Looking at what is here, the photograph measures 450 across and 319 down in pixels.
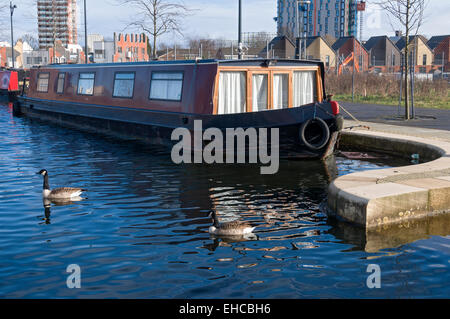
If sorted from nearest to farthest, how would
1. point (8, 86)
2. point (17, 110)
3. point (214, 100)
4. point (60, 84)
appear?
point (214, 100), point (60, 84), point (17, 110), point (8, 86)

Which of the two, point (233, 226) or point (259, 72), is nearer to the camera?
point (233, 226)

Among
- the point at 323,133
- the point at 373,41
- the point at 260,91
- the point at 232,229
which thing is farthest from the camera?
the point at 373,41

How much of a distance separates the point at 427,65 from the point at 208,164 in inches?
2689

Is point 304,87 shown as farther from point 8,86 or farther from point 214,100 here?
point 8,86

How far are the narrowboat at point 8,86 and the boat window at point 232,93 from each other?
26.5 m

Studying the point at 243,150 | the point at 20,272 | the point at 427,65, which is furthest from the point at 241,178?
the point at 427,65

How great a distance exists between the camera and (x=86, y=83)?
20594 mm

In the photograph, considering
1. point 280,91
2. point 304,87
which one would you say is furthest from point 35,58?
point 280,91

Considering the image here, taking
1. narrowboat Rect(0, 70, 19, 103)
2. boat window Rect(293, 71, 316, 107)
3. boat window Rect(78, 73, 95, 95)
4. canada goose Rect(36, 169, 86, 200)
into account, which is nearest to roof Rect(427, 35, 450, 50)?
narrowboat Rect(0, 70, 19, 103)

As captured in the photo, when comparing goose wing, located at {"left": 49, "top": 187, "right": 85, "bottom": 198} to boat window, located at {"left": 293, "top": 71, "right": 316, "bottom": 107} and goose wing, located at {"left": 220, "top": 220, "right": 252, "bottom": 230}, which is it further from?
boat window, located at {"left": 293, "top": 71, "right": 316, "bottom": 107}

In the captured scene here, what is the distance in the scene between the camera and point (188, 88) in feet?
48.3

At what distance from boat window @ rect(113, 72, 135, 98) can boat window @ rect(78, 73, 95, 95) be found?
190cm

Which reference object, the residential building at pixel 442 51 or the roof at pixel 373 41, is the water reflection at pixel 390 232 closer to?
the roof at pixel 373 41

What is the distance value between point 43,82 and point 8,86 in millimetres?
14635
